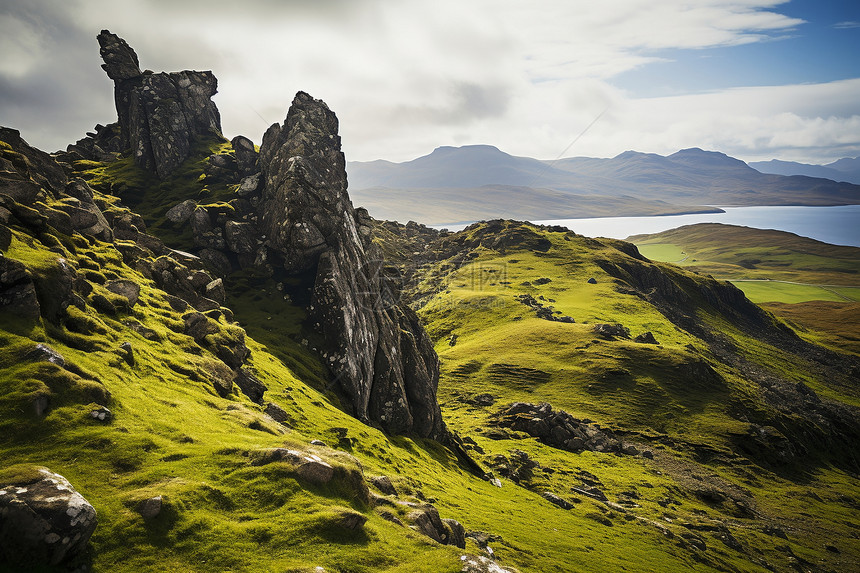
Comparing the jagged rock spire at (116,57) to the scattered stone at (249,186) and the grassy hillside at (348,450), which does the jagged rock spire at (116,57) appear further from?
the scattered stone at (249,186)

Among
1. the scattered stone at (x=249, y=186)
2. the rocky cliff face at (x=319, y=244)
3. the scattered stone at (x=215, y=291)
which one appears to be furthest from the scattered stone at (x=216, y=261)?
the scattered stone at (x=215, y=291)

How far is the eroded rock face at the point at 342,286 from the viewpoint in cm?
7356

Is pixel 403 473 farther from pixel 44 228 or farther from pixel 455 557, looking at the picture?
pixel 44 228

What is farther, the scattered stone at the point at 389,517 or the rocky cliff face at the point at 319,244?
the rocky cliff face at the point at 319,244

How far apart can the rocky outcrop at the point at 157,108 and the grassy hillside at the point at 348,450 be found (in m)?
7.45

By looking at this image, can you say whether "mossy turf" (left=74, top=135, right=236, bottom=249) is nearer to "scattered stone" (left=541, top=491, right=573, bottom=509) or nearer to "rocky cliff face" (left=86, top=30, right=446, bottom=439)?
"rocky cliff face" (left=86, top=30, right=446, bottom=439)

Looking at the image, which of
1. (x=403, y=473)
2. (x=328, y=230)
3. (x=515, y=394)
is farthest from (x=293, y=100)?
(x=515, y=394)

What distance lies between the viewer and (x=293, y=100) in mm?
108875

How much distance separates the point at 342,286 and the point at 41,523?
62.9 m

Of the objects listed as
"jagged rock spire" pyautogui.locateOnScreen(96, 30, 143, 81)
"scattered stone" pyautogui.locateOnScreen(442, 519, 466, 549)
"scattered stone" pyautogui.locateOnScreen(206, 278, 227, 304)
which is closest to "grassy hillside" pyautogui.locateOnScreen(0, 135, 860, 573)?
"scattered stone" pyautogui.locateOnScreen(442, 519, 466, 549)

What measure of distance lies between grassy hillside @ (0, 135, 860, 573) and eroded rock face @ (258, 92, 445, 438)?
17.5ft

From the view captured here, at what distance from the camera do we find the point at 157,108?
126m

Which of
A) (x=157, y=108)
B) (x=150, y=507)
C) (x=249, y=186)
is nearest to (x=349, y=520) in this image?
(x=150, y=507)

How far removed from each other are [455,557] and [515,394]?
111672 mm
